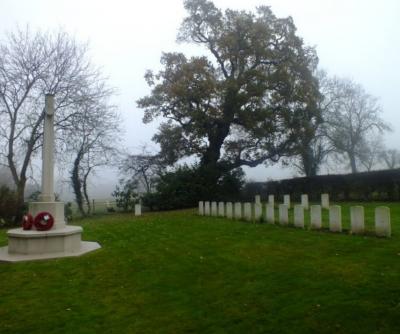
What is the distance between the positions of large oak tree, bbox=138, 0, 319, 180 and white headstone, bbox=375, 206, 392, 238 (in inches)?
613

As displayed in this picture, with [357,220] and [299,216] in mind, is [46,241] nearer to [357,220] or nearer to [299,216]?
[299,216]

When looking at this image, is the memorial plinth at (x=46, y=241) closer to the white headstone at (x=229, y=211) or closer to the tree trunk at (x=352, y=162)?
the white headstone at (x=229, y=211)

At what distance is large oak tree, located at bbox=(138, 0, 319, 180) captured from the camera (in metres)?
24.0

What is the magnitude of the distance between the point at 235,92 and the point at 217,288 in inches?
734

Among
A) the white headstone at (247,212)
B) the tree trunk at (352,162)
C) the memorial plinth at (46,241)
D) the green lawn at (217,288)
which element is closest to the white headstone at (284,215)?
the green lawn at (217,288)

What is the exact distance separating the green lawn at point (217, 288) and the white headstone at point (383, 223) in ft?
0.83

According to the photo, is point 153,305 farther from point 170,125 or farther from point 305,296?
point 170,125

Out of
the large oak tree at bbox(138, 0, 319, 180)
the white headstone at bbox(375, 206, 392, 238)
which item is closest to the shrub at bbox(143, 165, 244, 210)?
the large oak tree at bbox(138, 0, 319, 180)

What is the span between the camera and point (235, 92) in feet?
78.0

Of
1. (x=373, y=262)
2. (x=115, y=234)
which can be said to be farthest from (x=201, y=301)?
(x=115, y=234)

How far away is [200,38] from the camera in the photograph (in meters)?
26.9

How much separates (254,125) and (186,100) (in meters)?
4.25

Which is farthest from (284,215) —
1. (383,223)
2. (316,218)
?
(383,223)

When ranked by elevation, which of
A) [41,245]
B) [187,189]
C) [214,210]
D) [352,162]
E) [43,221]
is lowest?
[41,245]
